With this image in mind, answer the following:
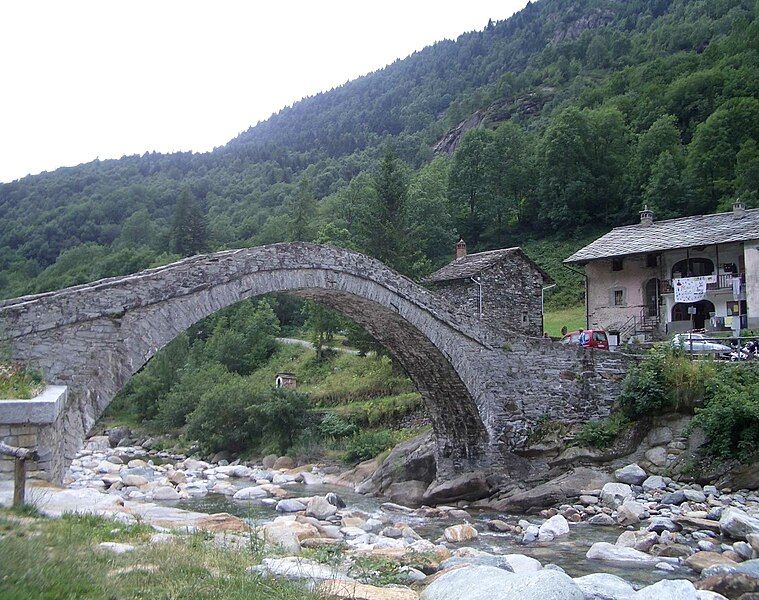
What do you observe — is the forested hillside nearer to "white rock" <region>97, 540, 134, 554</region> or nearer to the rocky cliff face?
the rocky cliff face

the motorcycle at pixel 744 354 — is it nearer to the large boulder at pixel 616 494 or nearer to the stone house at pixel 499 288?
the large boulder at pixel 616 494

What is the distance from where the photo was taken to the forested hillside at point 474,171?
3959 cm

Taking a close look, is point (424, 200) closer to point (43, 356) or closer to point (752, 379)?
point (752, 379)

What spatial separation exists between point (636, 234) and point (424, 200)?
61.6 feet

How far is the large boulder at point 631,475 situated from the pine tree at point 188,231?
49.6 m

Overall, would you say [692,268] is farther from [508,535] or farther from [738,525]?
[508,535]

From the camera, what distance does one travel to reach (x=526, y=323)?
21031mm

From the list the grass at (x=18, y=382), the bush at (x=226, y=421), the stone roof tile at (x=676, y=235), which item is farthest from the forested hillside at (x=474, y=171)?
the grass at (x=18, y=382)

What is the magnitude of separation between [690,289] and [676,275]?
154 centimetres

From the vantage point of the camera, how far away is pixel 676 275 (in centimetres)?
2564

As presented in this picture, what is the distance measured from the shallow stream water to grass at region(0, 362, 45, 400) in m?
3.37

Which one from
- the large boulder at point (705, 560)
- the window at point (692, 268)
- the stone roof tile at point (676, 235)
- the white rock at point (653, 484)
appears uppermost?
the stone roof tile at point (676, 235)

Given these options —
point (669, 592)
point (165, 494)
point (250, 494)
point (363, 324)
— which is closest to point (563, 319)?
point (363, 324)

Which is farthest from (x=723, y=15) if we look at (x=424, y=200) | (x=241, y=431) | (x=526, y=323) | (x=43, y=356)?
(x=43, y=356)
